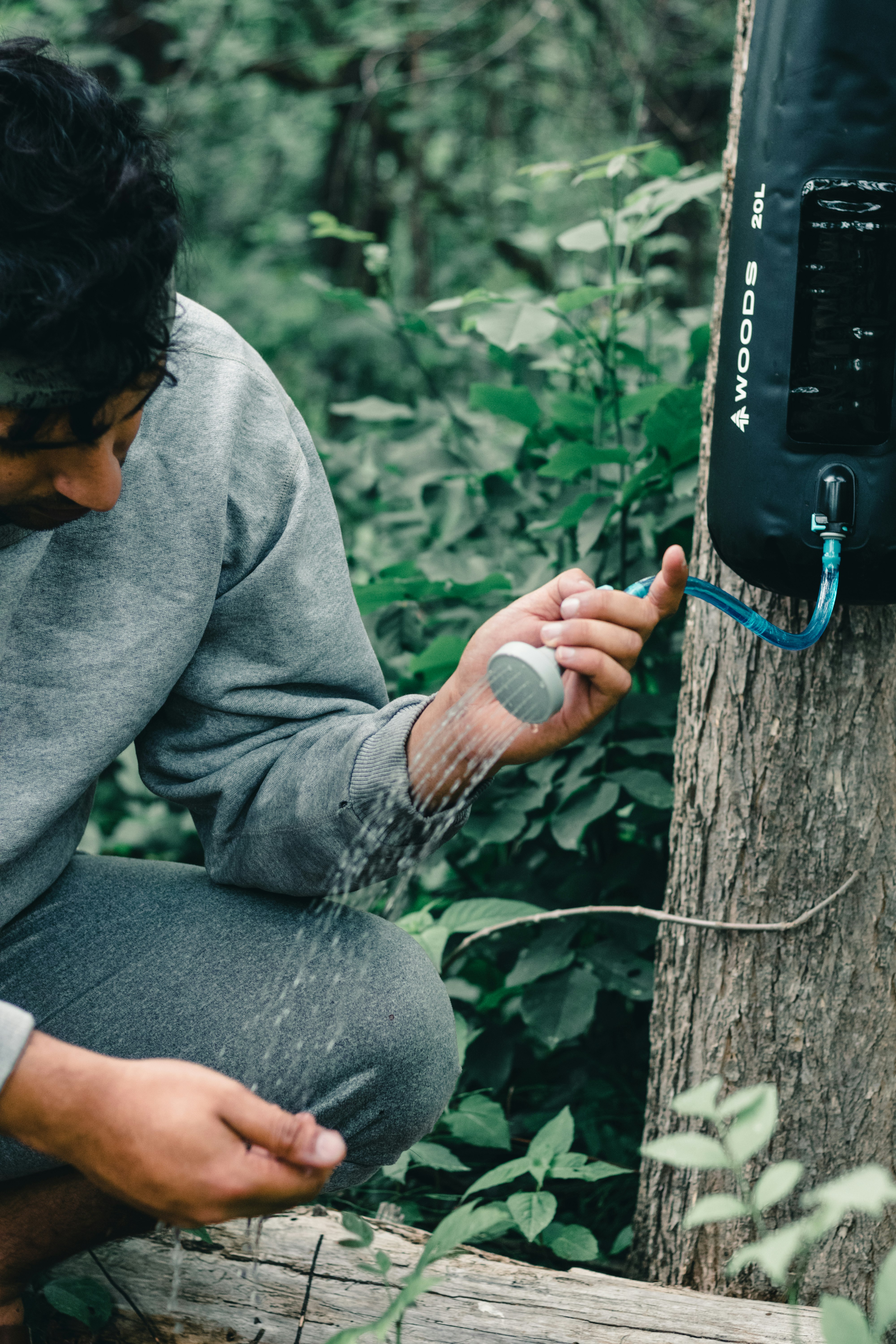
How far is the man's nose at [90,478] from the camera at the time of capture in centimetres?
104

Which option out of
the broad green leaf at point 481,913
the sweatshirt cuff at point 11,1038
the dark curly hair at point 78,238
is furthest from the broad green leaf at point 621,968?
the dark curly hair at point 78,238

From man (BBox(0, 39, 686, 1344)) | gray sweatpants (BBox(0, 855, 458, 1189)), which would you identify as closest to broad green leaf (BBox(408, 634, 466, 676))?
man (BBox(0, 39, 686, 1344))

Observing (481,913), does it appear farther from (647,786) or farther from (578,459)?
(578,459)

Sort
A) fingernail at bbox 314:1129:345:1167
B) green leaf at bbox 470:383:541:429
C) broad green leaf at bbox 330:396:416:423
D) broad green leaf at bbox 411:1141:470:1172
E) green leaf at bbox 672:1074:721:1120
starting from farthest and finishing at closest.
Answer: broad green leaf at bbox 330:396:416:423
green leaf at bbox 470:383:541:429
broad green leaf at bbox 411:1141:470:1172
fingernail at bbox 314:1129:345:1167
green leaf at bbox 672:1074:721:1120

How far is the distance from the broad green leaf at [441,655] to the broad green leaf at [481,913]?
35 cm

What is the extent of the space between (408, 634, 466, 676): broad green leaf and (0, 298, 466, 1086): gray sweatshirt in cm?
30

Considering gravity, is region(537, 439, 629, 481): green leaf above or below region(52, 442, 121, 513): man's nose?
below

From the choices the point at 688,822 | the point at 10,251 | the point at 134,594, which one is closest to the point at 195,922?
the point at 134,594

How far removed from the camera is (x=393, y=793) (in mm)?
1193

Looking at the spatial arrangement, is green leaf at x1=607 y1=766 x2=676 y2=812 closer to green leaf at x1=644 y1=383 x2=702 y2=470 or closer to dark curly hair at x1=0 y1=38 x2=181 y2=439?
green leaf at x1=644 y1=383 x2=702 y2=470

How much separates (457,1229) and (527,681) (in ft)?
1.56

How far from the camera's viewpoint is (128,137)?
42.6 inches

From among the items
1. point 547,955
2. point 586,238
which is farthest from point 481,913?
point 586,238

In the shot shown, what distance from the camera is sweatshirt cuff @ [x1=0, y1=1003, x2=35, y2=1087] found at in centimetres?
92
